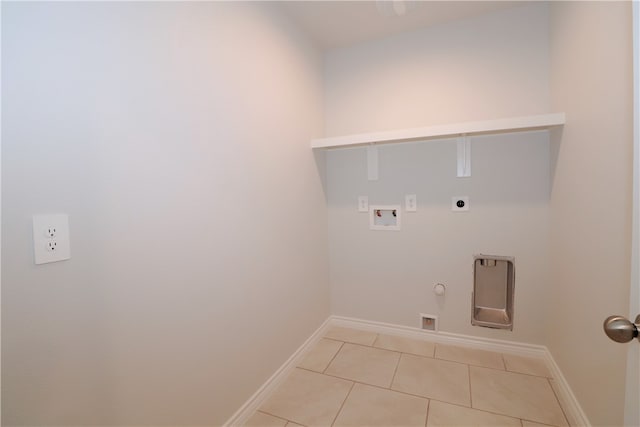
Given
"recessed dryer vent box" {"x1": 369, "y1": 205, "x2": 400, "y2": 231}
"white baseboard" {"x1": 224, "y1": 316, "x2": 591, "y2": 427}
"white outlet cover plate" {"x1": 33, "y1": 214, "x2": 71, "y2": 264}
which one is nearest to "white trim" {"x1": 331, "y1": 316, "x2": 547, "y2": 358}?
"white baseboard" {"x1": 224, "y1": 316, "x2": 591, "y2": 427}

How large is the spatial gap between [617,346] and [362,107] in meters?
2.14

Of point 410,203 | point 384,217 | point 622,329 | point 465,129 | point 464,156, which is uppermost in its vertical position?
point 465,129

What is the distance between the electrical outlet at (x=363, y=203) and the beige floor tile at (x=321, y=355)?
1.17 metres

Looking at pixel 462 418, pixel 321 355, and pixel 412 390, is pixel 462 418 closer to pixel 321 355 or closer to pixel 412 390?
pixel 412 390

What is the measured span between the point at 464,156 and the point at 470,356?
60.2 inches

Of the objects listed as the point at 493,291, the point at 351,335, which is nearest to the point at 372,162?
the point at 493,291

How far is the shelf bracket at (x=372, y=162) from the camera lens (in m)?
2.38

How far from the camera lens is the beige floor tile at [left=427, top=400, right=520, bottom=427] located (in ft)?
4.81

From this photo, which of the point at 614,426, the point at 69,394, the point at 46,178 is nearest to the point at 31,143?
the point at 46,178

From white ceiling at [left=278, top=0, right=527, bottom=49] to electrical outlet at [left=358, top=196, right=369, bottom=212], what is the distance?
4.48ft

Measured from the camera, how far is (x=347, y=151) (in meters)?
2.48

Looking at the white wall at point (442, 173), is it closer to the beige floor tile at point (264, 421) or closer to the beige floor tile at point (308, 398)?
the beige floor tile at point (308, 398)

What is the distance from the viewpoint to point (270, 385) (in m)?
1.75

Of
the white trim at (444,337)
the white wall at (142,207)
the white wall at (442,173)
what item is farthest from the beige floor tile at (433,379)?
the white wall at (142,207)
